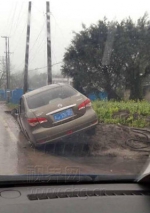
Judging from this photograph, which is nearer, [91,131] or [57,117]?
[57,117]

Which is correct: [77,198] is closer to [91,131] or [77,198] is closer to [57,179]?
[57,179]

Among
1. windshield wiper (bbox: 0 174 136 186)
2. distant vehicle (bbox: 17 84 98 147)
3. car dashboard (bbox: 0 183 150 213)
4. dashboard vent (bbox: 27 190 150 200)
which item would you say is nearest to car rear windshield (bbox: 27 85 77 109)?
distant vehicle (bbox: 17 84 98 147)

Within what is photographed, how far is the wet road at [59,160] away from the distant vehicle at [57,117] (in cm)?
31

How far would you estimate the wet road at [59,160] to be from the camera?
6085 mm

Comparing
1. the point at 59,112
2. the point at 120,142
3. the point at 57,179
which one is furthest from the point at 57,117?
the point at 57,179

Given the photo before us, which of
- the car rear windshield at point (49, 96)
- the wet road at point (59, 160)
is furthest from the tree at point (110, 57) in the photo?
the wet road at point (59, 160)

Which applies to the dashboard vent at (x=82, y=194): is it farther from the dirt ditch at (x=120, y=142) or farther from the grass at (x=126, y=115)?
the grass at (x=126, y=115)

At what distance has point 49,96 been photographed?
8.55 metres

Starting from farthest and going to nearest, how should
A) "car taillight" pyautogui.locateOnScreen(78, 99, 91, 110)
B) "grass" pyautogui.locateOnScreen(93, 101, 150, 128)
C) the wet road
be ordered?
1. "grass" pyautogui.locateOnScreen(93, 101, 150, 128)
2. "car taillight" pyautogui.locateOnScreen(78, 99, 91, 110)
3. the wet road

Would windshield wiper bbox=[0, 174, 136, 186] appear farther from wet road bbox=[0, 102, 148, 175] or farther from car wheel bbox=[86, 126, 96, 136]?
car wheel bbox=[86, 126, 96, 136]

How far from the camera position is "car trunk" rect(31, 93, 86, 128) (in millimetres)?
7969

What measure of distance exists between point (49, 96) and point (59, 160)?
6.07 feet

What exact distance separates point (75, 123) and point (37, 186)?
513 centimetres

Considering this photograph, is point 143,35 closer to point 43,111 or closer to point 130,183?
point 43,111
